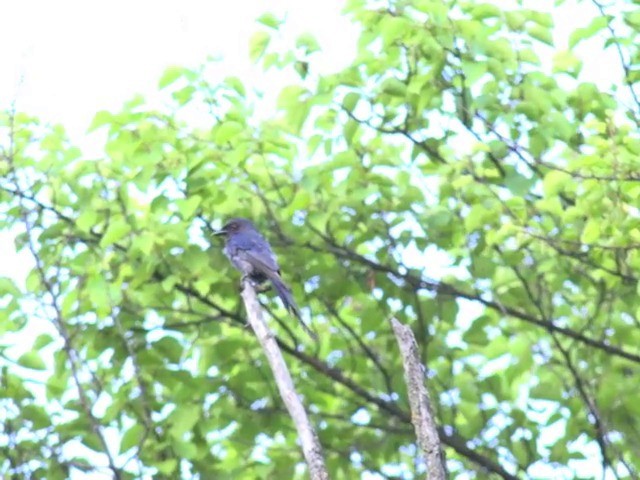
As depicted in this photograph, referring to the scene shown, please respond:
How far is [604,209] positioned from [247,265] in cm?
230

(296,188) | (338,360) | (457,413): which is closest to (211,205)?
(296,188)

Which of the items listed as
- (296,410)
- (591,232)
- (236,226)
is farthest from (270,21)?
(296,410)

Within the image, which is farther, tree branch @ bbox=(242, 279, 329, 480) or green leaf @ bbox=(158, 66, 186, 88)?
green leaf @ bbox=(158, 66, 186, 88)

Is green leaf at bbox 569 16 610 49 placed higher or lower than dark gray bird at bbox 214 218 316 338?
higher

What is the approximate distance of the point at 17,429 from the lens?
1080 centimetres

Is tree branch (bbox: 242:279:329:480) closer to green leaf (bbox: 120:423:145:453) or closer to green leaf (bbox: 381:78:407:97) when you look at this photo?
green leaf (bbox: 120:423:145:453)

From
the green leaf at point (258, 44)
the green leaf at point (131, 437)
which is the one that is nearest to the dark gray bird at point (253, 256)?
the green leaf at point (258, 44)

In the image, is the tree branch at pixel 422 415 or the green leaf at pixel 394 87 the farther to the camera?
the green leaf at pixel 394 87

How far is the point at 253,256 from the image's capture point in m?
10.5

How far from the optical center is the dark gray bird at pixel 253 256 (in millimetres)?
10562

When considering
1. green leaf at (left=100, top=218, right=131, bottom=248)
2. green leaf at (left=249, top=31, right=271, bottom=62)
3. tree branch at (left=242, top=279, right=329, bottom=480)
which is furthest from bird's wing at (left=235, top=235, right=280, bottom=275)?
tree branch at (left=242, top=279, right=329, bottom=480)

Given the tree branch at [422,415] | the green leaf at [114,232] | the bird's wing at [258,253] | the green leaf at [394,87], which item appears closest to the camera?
the tree branch at [422,415]

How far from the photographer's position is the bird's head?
1099 cm

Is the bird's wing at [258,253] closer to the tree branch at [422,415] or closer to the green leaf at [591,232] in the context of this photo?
the green leaf at [591,232]
